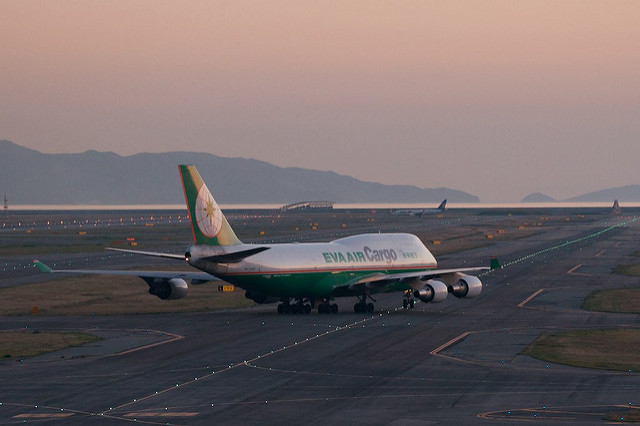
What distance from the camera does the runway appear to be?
111 ft

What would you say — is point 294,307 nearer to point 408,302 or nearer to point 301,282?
point 301,282

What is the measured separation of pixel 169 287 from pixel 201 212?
877cm

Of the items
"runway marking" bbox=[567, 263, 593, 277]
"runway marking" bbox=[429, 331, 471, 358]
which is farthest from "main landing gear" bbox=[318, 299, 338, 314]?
"runway marking" bbox=[567, 263, 593, 277]

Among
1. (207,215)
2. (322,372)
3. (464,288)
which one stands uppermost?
(207,215)

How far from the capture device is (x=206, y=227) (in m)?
56.1

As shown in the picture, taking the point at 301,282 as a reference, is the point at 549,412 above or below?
below

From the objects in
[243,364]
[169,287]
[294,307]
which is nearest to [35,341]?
[169,287]

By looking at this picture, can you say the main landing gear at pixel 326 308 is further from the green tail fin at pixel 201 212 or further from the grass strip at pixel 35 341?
the grass strip at pixel 35 341

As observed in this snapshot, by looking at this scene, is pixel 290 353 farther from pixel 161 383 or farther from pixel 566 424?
pixel 566 424

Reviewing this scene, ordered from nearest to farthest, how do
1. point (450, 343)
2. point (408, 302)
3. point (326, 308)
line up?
point (450, 343) → point (326, 308) → point (408, 302)

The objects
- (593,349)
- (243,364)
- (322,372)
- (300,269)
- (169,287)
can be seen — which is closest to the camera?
(322,372)

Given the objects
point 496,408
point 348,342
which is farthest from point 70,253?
point 496,408

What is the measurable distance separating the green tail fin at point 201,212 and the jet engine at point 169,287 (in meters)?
7.69

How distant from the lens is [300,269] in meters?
61.4
